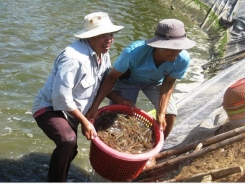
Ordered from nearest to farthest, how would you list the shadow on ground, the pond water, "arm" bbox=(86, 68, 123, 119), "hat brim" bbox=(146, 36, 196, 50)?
"hat brim" bbox=(146, 36, 196, 50) → "arm" bbox=(86, 68, 123, 119) → the shadow on ground → the pond water

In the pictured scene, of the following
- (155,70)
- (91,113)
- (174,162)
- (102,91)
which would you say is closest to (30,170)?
(91,113)

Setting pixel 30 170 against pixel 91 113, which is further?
pixel 30 170

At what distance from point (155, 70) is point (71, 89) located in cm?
106

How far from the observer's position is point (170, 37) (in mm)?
4230

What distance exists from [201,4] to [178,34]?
35.7 feet

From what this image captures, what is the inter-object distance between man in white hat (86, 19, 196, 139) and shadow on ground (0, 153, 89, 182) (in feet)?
3.71

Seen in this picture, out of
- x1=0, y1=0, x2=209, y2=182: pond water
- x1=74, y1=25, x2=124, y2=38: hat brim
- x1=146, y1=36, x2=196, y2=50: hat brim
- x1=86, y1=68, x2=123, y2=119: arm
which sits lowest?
x1=0, y1=0, x2=209, y2=182: pond water

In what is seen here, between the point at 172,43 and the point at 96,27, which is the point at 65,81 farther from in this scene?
the point at 172,43

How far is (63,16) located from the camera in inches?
476

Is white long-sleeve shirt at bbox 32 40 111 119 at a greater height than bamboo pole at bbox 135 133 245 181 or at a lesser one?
greater

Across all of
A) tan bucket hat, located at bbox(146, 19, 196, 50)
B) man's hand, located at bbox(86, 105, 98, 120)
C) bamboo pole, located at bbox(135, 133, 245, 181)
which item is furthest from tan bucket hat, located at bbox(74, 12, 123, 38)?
bamboo pole, located at bbox(135, 133, 245, 181)

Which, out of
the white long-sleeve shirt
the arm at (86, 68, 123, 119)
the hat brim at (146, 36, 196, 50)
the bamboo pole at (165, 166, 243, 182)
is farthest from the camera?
the arm at (86, 68, 123, 119)

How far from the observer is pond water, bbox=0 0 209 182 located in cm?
559

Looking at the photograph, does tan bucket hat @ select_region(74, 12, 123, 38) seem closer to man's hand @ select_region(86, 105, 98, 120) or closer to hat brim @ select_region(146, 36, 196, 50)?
hat brim @ select_region(146, 36, 196, 50)
